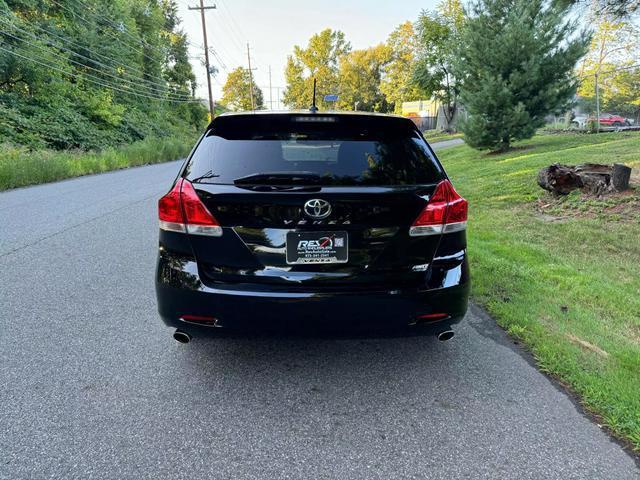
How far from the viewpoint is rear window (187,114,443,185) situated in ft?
8.34

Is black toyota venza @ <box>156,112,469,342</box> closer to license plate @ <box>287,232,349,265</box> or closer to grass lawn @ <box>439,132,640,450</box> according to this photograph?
license plate @ <box>287,232,349,265</box>

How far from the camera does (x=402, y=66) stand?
50719mm

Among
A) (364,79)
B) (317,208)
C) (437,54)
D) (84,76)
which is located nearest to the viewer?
(317,208)

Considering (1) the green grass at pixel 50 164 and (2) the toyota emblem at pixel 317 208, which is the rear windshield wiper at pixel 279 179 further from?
(1) the green grass at pixel 50 164

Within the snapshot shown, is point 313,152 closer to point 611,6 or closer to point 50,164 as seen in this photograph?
point 611,6

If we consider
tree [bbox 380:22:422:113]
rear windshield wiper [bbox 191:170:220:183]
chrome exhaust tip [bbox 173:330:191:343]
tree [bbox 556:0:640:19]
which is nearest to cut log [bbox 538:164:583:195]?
tree [bbox 556:0:640:19]

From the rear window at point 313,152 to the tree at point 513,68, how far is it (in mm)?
14357

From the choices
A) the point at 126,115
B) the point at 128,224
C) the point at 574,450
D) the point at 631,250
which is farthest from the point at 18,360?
the point at 126,115

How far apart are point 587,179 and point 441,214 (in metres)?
6.13

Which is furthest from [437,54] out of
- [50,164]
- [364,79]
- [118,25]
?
[364,79]

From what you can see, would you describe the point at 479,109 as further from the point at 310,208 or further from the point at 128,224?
the point at 310,208

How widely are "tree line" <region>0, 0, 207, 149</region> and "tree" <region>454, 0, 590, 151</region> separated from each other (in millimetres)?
21208

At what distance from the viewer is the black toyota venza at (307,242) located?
2438mm

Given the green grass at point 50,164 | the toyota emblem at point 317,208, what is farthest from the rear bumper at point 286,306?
the green grass at point 50,164
